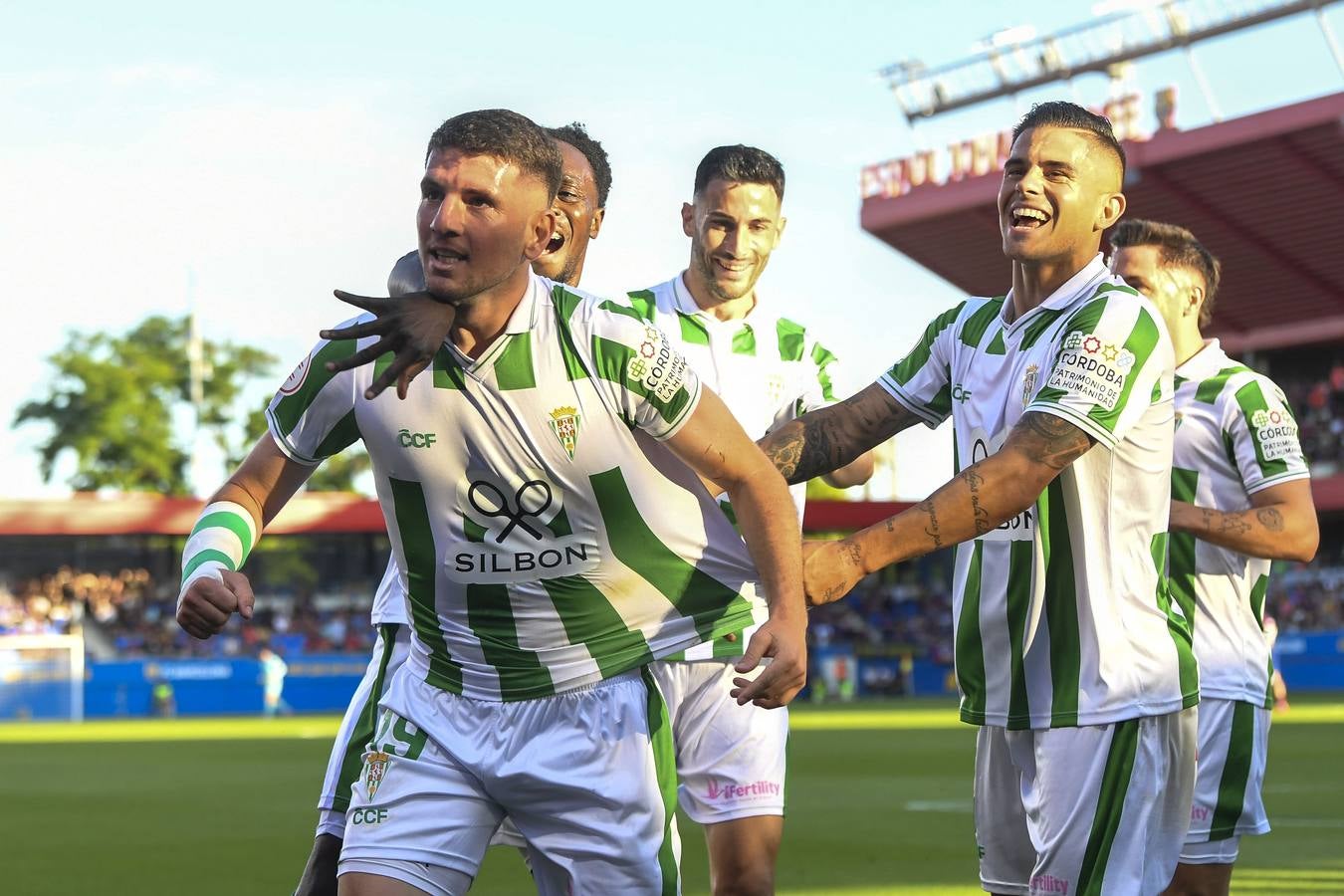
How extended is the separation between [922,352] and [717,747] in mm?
1723

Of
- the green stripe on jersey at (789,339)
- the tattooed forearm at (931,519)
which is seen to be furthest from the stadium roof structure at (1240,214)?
the tattooed forearm at (931,519)

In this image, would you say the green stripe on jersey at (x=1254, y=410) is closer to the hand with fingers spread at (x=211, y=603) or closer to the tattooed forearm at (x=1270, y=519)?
the tattooed forearm at (x=1270, y=519)

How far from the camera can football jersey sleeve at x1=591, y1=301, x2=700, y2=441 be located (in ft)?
14.2

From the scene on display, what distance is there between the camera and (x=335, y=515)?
49.2m

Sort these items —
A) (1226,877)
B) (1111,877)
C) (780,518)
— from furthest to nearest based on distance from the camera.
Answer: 1. (1226,877)
2. (1111,877)
3. (780,518)

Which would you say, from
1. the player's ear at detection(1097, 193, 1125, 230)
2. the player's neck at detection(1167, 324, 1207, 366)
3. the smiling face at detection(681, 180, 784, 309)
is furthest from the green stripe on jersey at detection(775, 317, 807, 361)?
the player's ear at detection(1097, 193, 1125, 230)

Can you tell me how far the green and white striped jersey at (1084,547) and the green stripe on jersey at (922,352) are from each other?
1.03ft

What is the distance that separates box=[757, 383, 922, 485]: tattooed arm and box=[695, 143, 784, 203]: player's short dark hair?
1.69m

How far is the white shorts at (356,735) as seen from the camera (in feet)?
18.4

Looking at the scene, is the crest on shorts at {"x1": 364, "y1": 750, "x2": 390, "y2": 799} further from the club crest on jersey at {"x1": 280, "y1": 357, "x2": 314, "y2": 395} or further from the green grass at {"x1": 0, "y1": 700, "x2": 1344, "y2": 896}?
the green grass at {"x1": 0, "y1": 700, "x2": 1344, "y2": 896}

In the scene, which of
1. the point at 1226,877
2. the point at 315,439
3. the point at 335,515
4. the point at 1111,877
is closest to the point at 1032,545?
the point at 1111,877

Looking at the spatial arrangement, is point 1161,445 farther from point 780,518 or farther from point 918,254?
point 918,254

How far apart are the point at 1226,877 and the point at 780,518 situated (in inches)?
122

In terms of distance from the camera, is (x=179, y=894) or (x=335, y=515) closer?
(x=179, y=894)
